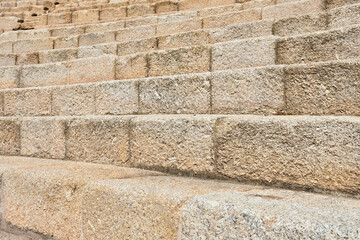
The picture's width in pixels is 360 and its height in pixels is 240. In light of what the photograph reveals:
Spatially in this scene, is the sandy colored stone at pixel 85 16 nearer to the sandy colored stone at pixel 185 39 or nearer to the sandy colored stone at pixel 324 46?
the sandy colored stone at pixel 185 39

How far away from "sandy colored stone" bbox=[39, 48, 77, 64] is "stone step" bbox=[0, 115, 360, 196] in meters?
2.54

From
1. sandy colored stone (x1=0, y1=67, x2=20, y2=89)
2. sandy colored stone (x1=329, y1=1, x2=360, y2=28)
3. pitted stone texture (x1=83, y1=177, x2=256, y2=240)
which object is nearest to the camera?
pitted stone texture (x1=83, y1=177, x2=256, y2=240)

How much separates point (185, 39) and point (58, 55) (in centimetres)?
246

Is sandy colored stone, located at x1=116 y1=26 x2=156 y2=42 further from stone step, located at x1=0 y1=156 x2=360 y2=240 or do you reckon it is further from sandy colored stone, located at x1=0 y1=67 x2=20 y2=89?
stone step, located at x1=0 y1=156 x2=360 y2=240

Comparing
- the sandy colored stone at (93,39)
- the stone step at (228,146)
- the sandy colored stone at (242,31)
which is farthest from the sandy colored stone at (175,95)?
the sandy colored stone at (93,39)

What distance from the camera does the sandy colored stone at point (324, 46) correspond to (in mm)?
2357

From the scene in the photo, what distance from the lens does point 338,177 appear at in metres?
1.54

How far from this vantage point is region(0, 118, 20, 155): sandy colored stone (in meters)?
3.20

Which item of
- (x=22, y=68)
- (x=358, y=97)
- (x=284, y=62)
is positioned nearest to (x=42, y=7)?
(x=22, y=68)

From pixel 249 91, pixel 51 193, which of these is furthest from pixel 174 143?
pixel 51 193

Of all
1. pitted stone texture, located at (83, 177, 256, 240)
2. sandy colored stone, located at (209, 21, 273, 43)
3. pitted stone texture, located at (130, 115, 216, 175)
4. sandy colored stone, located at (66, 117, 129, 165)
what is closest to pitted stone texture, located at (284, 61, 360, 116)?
pitted stone texture, located at (130, 115, 216, 175)

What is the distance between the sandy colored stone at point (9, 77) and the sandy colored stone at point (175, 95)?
2766mm

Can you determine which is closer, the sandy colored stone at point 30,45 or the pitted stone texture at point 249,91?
the pitted stone texture at point 249,91

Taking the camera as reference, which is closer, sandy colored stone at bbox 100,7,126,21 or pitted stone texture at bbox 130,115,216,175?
pitted stone texture at bbox 130,115,216,175
